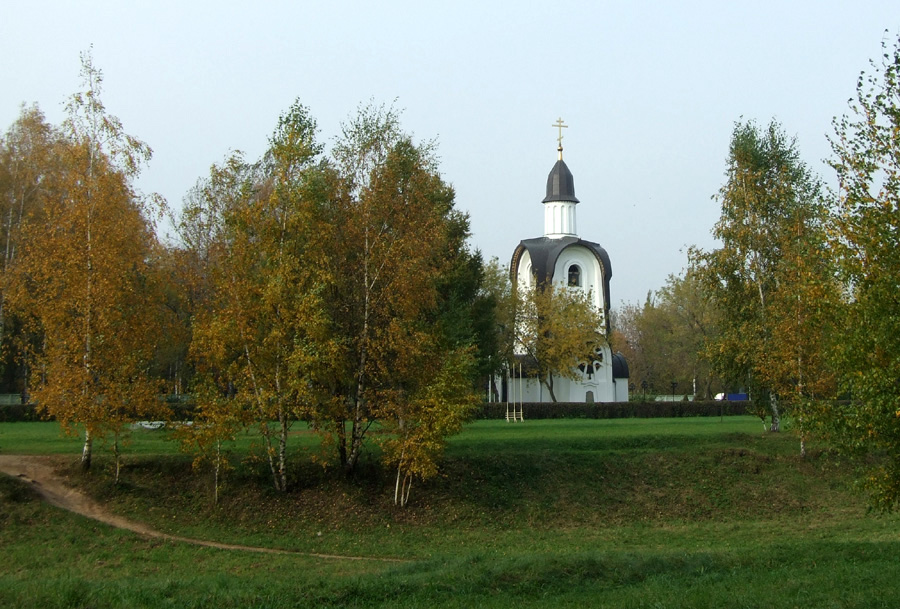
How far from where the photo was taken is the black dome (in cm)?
6200

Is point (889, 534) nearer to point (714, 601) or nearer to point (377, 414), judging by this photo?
point (714, 601)

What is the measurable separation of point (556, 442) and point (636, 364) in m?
57.8

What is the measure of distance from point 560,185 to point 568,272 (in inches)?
251

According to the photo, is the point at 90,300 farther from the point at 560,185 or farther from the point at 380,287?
the point at 560,185

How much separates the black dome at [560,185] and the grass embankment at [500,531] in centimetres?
2945

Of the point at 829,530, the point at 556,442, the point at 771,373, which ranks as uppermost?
the point at 771,373

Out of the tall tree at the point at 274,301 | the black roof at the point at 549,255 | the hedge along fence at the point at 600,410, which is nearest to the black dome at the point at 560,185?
the black roof at the point at 549,255

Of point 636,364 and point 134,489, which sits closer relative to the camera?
point 134,489

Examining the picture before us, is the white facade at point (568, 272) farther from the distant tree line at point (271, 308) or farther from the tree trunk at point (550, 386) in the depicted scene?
the distant tree line at point (271, 308)

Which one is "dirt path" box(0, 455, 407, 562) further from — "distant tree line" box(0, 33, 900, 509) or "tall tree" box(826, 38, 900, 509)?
"tall tree" box(826, 38, 900, 509)

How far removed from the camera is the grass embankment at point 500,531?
1258 cm

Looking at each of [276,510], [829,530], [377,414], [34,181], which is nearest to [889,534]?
[829,530]

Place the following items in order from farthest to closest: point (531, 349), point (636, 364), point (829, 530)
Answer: point (636, 364) < point (531, 349) < point (829, 530)

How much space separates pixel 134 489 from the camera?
73.4 ft
